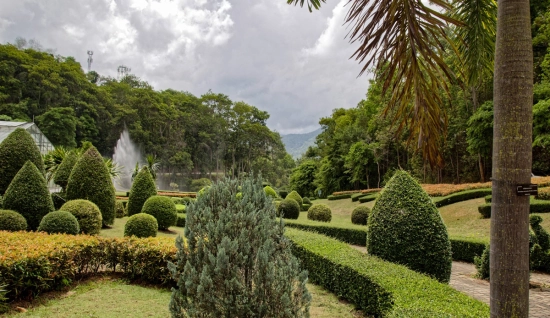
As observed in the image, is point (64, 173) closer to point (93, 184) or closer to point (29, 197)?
point (93, 184)

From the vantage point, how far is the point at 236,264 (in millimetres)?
2246

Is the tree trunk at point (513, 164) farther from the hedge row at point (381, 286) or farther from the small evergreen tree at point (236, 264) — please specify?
the small evergreen tree at point (236, 264)

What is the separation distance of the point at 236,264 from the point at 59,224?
836cm

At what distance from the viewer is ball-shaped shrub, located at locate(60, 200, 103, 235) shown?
975cm

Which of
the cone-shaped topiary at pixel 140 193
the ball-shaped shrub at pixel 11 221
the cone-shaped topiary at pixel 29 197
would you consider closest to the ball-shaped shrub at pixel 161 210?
the cone-shaped topiary at pixel 140 193

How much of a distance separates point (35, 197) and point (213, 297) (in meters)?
10.0

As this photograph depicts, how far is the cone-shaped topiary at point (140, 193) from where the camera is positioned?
44.5 feet

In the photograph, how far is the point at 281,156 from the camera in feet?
188

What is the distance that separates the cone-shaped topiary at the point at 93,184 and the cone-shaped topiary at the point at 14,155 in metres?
1.65

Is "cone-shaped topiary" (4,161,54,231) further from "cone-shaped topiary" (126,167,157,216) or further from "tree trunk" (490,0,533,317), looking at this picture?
"tree trunk" (490,0,533,317)

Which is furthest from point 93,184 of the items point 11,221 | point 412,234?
point 412,234

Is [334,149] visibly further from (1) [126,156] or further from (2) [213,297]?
(2) [213,297]

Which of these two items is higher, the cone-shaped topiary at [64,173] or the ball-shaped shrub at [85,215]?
the cone-shaped topiary at [64,173]

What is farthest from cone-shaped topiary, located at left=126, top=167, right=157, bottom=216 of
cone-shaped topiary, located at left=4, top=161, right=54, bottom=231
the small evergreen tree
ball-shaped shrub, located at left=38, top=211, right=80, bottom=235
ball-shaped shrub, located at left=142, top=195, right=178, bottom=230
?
the small evergreen tree
